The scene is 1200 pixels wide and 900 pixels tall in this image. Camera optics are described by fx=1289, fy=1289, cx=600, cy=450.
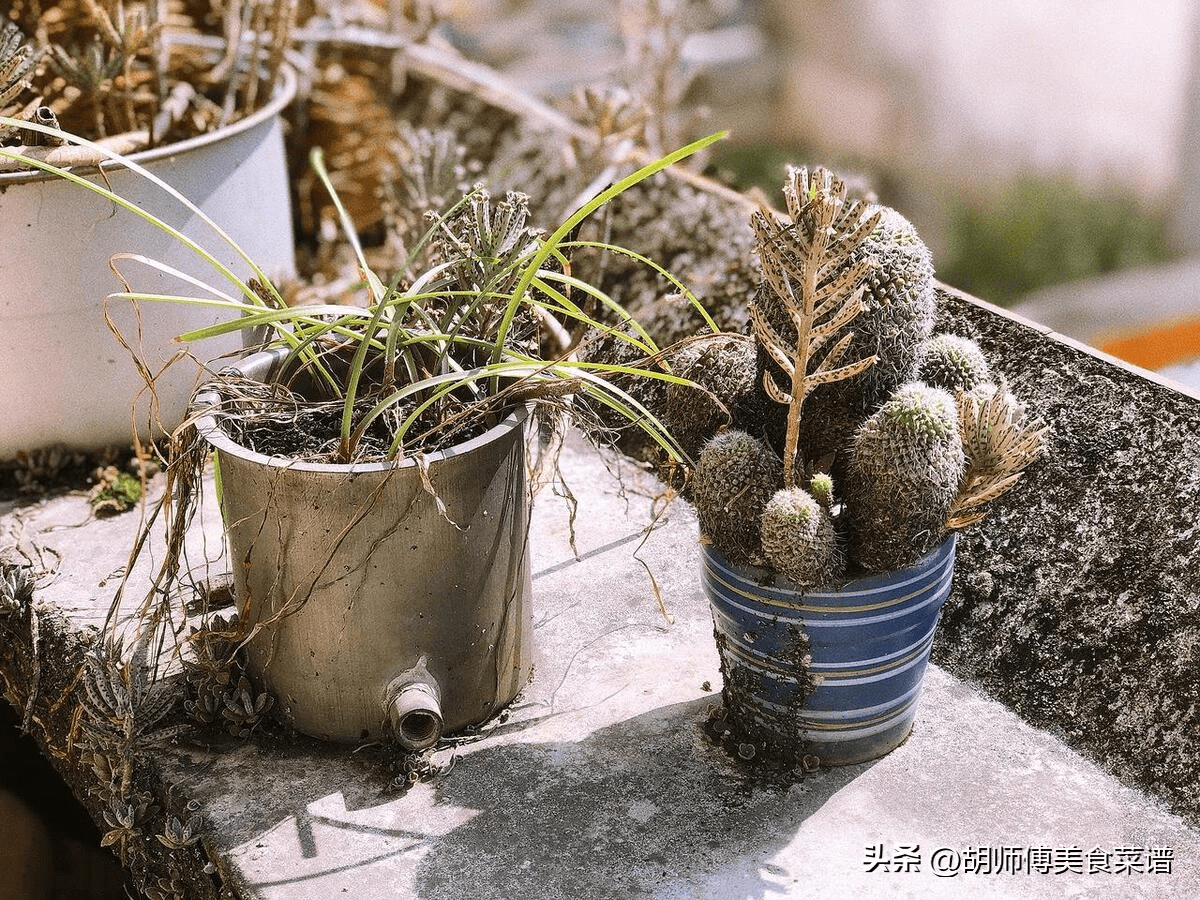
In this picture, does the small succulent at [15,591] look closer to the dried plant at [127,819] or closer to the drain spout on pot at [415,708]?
the dried plant at [127,819]

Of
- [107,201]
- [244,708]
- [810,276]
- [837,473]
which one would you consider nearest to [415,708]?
[244,708]

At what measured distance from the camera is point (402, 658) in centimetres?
183

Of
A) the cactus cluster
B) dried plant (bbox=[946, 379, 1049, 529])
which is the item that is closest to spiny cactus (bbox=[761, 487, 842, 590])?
the cactus cluster

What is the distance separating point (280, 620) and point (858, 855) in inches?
34.0

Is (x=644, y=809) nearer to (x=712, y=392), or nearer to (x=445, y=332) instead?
(x=712, y=392)

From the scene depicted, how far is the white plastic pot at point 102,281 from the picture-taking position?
2.36m

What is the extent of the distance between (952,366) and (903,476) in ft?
0.92

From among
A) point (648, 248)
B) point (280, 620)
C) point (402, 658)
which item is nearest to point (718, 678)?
A: point (402, 658)

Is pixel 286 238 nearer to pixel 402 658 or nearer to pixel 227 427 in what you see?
pixel 227 427

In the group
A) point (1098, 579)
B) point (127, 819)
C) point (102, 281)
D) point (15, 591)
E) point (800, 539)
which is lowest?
point (127, 819)

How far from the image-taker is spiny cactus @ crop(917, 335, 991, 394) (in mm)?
1820

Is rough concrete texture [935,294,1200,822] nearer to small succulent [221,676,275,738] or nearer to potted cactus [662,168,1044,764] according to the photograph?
potted cactus [662,168,1044,764]

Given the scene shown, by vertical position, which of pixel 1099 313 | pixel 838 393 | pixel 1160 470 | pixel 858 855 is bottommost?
pixel 1099 313

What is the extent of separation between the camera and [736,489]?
1701 millimetres
